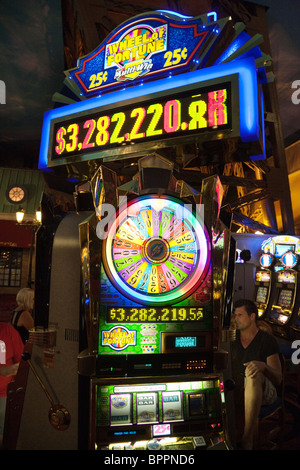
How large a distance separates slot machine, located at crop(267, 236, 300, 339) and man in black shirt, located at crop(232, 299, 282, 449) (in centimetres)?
370

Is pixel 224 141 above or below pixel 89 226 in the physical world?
above

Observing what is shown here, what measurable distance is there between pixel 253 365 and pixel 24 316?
2.67 m

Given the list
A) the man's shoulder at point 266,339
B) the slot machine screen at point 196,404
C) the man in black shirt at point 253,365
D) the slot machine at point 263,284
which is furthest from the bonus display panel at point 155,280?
the slot machine at point 263,284

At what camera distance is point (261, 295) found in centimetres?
757

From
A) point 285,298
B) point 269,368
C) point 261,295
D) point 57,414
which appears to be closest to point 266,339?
point 269,368

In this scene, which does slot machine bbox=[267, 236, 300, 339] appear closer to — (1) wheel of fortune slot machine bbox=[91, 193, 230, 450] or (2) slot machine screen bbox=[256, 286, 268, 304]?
(2) slot machine screen bbox=[256, 286, 268, 304]

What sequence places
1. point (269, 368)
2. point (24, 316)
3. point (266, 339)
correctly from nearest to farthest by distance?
1. point (269, 368)
2. point (266, 339)
3. point (24, 316)

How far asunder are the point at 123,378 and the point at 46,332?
599 millimetres

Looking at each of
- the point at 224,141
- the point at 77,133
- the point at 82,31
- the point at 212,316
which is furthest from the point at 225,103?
the point at 82,31

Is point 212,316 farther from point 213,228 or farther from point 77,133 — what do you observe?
point 77,133

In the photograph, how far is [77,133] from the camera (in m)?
2.57

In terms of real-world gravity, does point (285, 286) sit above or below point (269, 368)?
above

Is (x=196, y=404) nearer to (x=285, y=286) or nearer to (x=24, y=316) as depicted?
(x=24, y=316)

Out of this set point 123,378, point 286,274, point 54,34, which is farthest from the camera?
point 286,274
